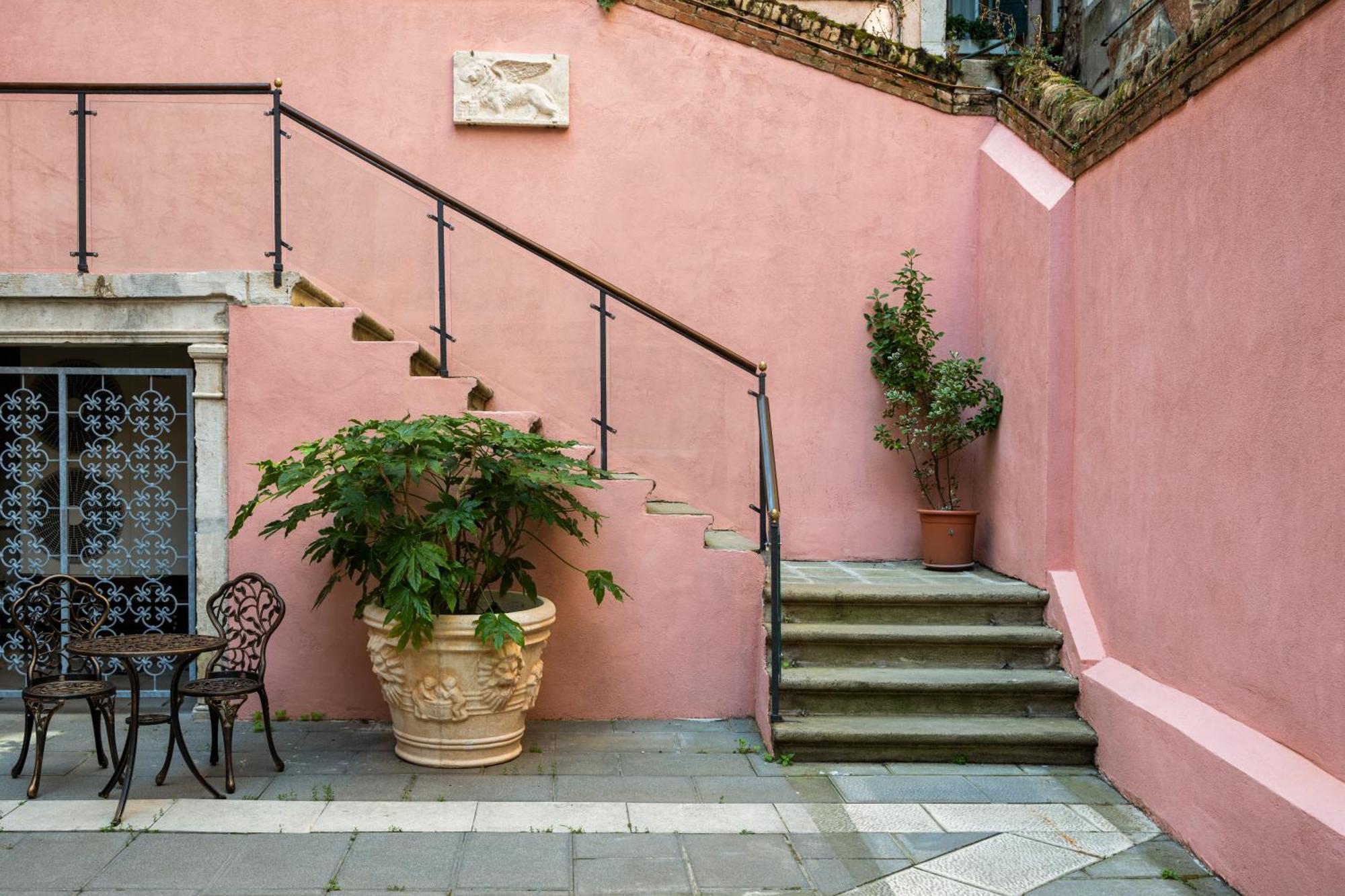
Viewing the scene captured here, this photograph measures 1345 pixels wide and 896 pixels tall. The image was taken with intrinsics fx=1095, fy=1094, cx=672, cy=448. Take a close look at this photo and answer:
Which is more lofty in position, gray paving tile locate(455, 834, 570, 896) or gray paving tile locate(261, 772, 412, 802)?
gray paving tile locate(261, 772, 412, 802)

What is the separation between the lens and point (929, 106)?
22.4 ft

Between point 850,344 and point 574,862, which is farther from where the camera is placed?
→ point 850,344

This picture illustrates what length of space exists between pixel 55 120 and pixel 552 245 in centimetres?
278

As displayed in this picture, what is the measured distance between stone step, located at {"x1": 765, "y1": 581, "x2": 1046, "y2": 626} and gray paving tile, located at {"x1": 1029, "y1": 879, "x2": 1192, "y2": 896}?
1.93m

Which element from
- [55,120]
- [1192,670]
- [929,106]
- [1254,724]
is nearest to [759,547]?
[1192,670]

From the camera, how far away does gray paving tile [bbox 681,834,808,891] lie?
12.1 feet

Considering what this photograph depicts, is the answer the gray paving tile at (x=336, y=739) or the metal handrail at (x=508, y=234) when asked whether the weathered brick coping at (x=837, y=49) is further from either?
the gray paving tile at (x=336, y=739)

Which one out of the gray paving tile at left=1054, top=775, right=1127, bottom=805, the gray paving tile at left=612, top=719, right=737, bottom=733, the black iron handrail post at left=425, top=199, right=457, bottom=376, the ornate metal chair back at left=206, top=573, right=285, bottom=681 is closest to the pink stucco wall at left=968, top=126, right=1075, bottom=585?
the gray paving tile at left=1054, top=775, right=1127, bottom=805

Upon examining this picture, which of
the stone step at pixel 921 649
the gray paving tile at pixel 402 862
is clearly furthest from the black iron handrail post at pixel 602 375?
the gray paving tile at pixel 402 862

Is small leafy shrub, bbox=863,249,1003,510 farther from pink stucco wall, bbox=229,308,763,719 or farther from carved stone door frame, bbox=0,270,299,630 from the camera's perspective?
carved stone door frame, bbox=0,270,299,630

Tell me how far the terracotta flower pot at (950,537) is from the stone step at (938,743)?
1.49 metres

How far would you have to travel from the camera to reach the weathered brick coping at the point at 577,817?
4.09 meters

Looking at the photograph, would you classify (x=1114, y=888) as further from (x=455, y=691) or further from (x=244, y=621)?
(x=244, y=621)

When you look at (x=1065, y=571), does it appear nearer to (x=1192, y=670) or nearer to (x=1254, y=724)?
(x=1192, y=670)
